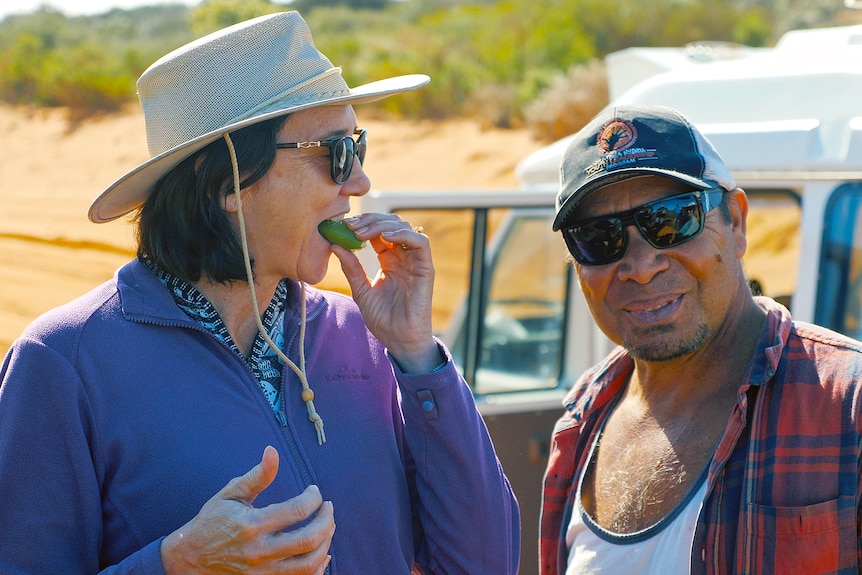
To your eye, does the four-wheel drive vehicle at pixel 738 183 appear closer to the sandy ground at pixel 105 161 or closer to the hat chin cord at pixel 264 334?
the hat chin cord at pixel 264 334

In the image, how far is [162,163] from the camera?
204cm

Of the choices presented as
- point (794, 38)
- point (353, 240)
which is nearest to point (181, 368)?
point (353, 240)

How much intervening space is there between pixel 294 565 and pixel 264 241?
71cm

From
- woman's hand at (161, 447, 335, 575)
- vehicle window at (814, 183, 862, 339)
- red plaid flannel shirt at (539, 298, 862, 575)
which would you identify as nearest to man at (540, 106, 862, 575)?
red plaid flannel shirt at (539, 298, 862, 575)

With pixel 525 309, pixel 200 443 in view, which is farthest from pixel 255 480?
pixel 525 309

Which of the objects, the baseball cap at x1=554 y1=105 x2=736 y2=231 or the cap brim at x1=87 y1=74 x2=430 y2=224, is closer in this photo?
the cap brim at x1=87 y1=74 x2=430 y2=224

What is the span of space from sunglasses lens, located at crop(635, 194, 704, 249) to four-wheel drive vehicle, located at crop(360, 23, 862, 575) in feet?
3.20

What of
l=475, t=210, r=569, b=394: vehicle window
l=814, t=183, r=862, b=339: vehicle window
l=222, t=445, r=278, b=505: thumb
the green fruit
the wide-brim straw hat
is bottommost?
l=475, t=210, r=569, b=394: vehicle window

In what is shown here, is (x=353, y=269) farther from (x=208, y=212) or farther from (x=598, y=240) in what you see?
(x=598, y=240)

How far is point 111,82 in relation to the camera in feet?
81.7

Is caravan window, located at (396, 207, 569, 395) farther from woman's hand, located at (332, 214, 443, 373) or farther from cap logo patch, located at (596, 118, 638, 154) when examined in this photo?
woman's hand, located at (332, 214, 443, 373)

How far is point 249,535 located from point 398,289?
2.51 feet

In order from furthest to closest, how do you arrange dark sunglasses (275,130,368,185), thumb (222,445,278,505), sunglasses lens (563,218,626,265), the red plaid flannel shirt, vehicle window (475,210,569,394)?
1. vehicle window (475,210,569,394)
2. sunglasses lens (563,218,626,265)
3. dark sunglasses (275,130,368,185)
4. the red plaid flannel shirt
5. thumb (222,445,278,505)

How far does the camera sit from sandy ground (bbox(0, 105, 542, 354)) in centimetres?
1151
